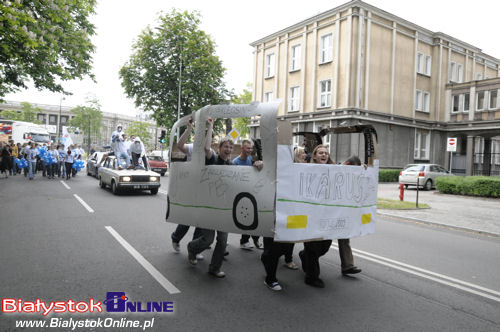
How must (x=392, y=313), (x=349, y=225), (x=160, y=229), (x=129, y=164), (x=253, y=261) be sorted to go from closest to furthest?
(x=392, y=313) → (x=349, y=225) → (x=253, y=261) → (x=160, y=229) → (x=129, y=164)

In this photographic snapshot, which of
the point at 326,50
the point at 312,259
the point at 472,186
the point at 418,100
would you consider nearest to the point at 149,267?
the point at 312,259

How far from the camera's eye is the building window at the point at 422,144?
30.3 metres

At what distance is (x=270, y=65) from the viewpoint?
33281 millimetres

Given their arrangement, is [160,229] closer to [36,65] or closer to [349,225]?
[349,225]

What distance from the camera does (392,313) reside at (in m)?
3.74

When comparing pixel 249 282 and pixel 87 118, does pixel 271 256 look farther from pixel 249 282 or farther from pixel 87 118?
pixel 87 118

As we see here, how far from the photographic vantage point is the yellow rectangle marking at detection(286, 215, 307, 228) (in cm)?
388

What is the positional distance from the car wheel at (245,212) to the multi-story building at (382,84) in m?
21.3

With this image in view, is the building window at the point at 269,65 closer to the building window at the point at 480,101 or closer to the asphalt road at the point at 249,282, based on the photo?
the building window at the point at 480,101

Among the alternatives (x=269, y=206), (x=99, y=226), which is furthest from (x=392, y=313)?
(x=99, y=226)

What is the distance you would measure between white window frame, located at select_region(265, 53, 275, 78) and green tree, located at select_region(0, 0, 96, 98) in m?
17.2

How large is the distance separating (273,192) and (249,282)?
4.53 ft

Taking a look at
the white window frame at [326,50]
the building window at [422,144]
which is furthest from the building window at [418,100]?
the white window frame at [326,50]

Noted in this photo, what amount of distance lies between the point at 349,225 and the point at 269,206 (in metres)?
1.21
